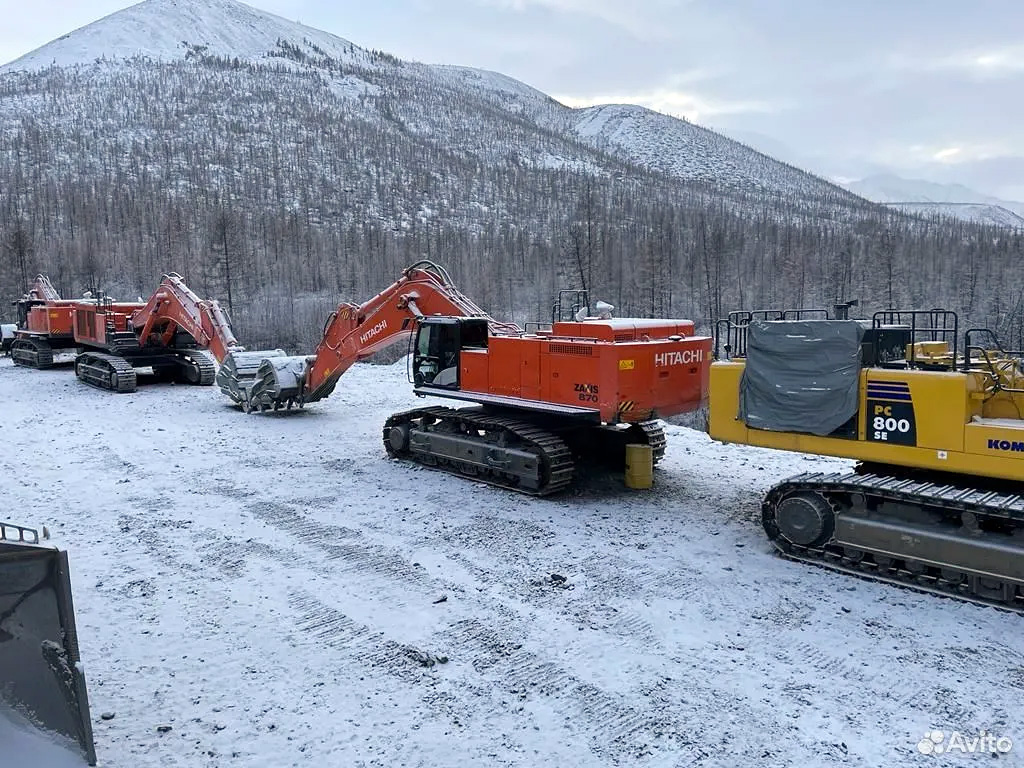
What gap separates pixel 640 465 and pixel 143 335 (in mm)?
14427

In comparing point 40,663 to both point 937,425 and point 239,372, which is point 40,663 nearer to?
point 937,425

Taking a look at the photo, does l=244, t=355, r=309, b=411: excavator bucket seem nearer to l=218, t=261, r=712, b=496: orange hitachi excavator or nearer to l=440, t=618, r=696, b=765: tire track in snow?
l=218, t=261, r=712, b=496: orange hitachi excavator

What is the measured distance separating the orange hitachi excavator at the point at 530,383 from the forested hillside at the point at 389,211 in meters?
23.1

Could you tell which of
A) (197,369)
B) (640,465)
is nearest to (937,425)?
(640,465)

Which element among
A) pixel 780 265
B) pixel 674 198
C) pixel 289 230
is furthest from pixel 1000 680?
pixel 674 198

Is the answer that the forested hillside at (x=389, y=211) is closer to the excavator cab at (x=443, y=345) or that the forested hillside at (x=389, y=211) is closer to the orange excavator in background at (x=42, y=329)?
the orange excavator in background at (x=42, y=329)

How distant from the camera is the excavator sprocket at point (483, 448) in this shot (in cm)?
938

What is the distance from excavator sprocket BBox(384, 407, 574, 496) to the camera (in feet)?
30.8

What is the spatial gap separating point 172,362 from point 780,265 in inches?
2094

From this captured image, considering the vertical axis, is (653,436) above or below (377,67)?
below

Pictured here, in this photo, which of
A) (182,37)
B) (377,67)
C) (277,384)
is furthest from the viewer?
(377,67)

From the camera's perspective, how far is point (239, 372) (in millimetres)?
15875

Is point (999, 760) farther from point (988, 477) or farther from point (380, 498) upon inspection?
point (380, 498)

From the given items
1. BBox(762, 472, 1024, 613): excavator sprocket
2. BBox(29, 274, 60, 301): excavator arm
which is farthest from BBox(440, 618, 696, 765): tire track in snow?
BBox(29, 274, 60, 301): excavator arm
